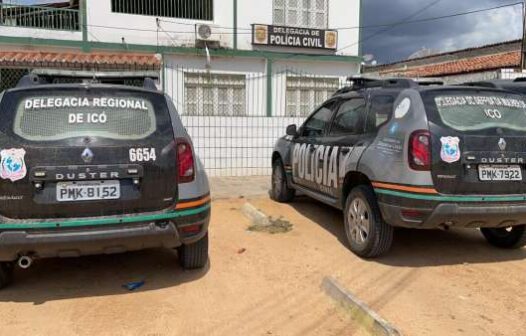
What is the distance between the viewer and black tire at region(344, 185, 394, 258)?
471 centimetres

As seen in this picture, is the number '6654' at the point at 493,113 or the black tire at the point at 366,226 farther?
the black tire at the point at 366,226

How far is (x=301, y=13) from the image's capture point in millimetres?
15125

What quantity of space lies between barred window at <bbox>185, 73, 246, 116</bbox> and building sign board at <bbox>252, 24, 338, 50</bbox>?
1.36 m

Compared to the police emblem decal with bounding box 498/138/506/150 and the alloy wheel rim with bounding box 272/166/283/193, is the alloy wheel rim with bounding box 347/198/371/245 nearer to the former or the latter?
the police emblem decal with bounding box 498/138/506/150

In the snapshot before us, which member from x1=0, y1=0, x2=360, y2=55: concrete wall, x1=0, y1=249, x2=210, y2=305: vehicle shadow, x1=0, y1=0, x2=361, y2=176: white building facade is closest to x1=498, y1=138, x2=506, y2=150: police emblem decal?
x1=0, y1=249, x2=210, y2=305: vehicle shadow

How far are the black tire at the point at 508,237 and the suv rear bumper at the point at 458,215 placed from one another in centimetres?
75

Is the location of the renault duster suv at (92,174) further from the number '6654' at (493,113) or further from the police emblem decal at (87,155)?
the number '6654' at (493,113)

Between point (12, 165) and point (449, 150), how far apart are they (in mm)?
3568

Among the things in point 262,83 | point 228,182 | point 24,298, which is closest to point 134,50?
point 262,83

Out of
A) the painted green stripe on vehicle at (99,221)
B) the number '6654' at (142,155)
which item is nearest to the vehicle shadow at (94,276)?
the painted green stripe on vehicle at (99,221)

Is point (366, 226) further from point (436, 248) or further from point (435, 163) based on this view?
point (436, 248)

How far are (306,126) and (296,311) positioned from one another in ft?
12.0

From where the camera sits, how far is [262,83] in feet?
47.0

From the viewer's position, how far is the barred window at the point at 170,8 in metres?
13.6
